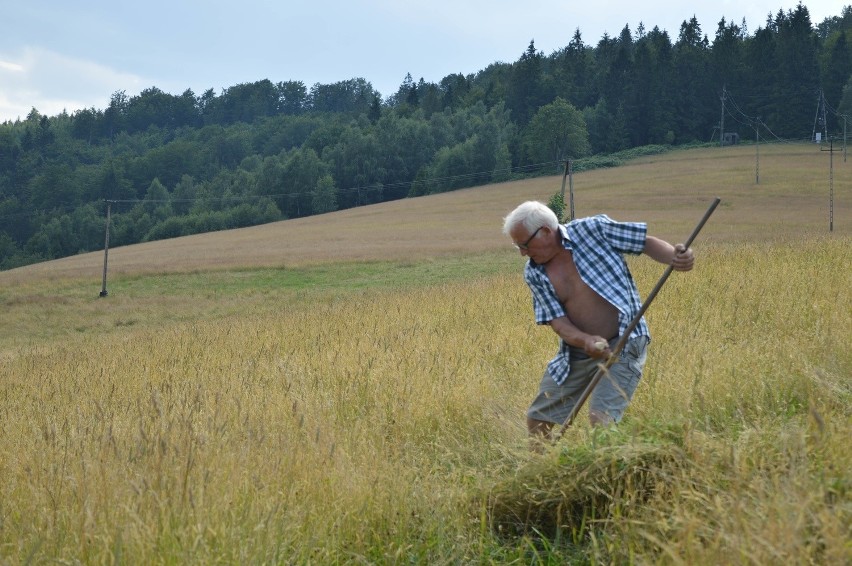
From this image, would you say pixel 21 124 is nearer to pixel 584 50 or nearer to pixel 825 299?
pixel 584 50

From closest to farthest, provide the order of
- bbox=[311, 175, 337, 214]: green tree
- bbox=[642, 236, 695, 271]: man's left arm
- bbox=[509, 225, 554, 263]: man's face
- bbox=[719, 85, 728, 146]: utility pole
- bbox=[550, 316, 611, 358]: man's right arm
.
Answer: bbox=[550, 316, 611, 358]: man's right arm < bbox=[642, 236, 695, 271]: man's left arm < bbox=[509, 225, 554, 263]: man's face < bbox=[311, 175, 337, 214]: green tree < bbox=[719, 85, 728, 146]: utility pole

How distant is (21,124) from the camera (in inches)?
7411

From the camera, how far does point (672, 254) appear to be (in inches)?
174

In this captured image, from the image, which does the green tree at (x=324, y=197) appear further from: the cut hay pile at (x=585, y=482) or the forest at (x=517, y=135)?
the cut hay pile at (x=585, y=482)

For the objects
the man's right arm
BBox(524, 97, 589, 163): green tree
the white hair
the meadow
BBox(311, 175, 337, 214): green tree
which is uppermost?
BBox(524, 97, 589, 163): green tree

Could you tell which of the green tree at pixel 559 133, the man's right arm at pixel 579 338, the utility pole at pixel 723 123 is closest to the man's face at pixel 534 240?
the man's right arm at pixel 579 338

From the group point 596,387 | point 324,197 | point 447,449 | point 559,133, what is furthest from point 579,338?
point 559,133

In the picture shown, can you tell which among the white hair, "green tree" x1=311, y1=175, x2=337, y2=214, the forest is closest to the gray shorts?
the white hair

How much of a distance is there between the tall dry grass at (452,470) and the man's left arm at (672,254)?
0.65m

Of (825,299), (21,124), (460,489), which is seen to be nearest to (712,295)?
(825,299)

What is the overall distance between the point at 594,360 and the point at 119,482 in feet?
7.96

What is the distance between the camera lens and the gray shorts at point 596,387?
172 inches

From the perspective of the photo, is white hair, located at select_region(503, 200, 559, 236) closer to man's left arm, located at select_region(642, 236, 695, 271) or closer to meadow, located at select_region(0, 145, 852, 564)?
man's left arm, located at select_region(642, 236, 695, 271)

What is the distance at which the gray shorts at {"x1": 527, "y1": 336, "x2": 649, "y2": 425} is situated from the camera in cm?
436
